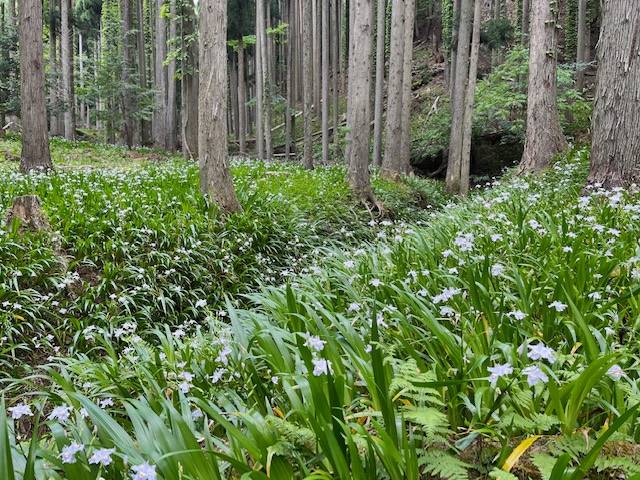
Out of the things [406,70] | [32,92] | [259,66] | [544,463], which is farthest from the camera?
[259,66]

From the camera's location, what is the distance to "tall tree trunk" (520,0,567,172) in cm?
861

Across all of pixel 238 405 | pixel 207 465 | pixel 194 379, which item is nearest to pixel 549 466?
pixel 207 465

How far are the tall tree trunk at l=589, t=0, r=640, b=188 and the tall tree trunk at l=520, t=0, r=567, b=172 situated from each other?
3.58 meters

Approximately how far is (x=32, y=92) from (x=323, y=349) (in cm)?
897

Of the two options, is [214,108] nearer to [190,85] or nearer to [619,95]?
[619,95]

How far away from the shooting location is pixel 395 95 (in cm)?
1255

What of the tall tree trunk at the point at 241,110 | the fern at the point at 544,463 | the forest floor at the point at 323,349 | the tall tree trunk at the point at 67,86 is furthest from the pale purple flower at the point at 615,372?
the tall tree trunk at the point at 67,86

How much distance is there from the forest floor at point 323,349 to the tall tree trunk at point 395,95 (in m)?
6.48

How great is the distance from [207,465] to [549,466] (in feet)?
A: 3.32

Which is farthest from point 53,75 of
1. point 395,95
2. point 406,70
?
point 395,95

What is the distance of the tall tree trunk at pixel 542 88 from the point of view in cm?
861

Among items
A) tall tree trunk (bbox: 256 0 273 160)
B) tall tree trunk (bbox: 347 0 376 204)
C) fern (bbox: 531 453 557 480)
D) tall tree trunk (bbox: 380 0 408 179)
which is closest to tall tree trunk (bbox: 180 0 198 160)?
tall tree trunk (bbox: 256 0 273 160)

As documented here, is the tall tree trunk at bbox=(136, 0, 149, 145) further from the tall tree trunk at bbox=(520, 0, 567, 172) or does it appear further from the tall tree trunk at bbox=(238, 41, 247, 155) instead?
the tall tree trunk at bbox=(520, 0, 567, 172)

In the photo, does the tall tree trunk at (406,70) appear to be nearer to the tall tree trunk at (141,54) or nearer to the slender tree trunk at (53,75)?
the tall tree trunk at (141,54)
